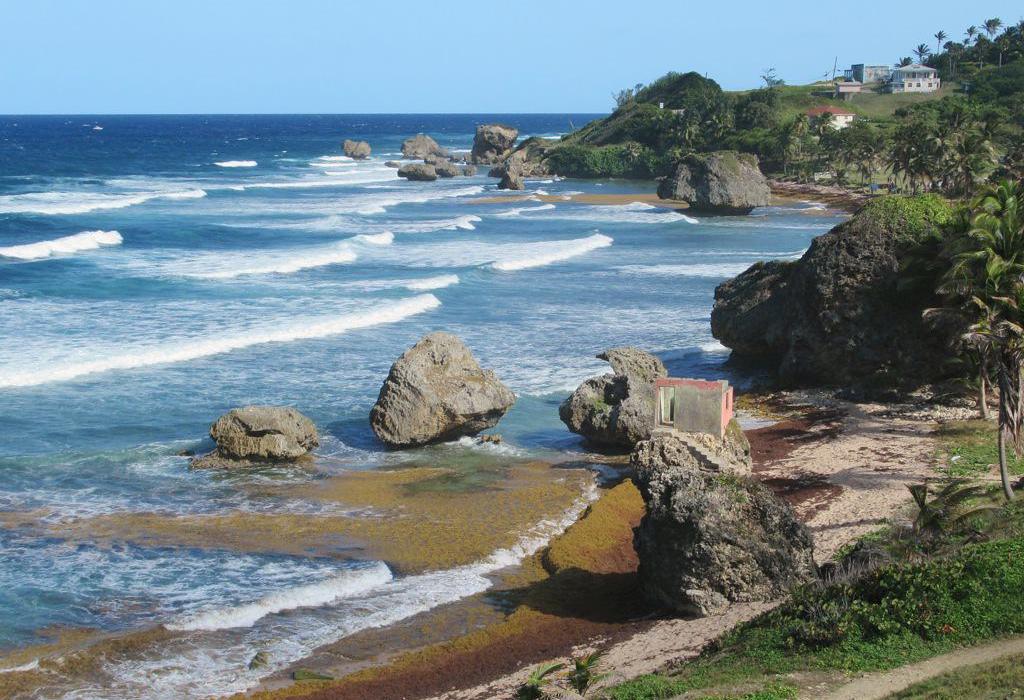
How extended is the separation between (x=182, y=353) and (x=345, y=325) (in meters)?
6.79

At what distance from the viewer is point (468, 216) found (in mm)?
74750

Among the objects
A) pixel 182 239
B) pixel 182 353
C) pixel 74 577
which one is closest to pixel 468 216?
pixel 182 239

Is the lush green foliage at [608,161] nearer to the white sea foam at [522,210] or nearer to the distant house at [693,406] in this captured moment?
the white sea foam at [522,210]

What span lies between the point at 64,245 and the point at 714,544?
48467 mm

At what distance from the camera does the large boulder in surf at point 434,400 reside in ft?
85.4

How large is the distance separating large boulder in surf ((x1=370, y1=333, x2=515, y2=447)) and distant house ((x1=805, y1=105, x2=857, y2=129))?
307 feet

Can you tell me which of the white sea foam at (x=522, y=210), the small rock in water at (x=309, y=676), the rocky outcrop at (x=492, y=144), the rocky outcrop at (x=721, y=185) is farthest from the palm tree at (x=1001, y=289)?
the rocky outcrop at (x=492, y=144)

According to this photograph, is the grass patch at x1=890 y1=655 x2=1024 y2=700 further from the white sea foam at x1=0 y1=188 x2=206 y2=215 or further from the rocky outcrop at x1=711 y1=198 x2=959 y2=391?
the white sea foam at x1=0 y1=188 x2=206 y2=215

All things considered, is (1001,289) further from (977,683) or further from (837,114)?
(837,114)

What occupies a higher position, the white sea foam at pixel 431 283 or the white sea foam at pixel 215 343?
the white sea foam at pixel 431 283

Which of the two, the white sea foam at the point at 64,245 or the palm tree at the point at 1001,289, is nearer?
the palm tree at the point at 1001,289

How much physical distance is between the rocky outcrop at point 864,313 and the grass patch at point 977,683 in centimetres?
1657

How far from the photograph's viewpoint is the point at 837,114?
118 meters

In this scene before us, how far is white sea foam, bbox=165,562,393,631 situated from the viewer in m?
17.3
